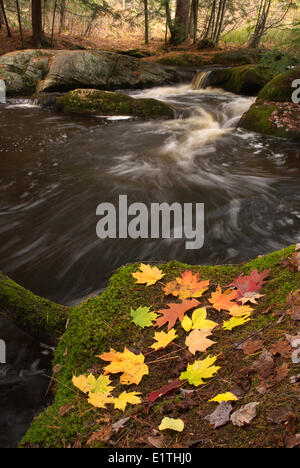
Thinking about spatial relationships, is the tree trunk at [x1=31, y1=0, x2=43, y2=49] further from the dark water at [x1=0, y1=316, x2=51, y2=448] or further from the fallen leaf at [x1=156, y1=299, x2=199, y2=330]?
the fallen leaf at [x1=156, y1=299, x2=199, y2=330]

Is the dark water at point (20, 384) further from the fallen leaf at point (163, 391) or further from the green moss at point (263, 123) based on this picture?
the green moss at point (263, 123)

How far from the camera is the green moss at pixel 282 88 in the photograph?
9.35m

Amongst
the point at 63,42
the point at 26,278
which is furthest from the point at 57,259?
the point at 63,42

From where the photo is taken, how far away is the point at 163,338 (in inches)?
84.4

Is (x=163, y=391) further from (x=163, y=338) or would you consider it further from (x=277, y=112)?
(x=277, y=112)

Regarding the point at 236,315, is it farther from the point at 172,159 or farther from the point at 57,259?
the point at 172,159

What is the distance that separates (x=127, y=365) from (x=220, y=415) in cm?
68

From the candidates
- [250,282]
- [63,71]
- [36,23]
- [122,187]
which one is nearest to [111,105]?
[63,71]

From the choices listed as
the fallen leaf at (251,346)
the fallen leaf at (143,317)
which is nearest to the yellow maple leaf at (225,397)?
the fallen leaf at (251,346)

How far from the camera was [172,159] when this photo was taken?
812 cm

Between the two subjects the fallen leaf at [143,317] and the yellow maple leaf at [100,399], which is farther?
the fallen leaf at [143,317]

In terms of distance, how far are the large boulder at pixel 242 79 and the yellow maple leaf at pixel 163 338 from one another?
1389cm

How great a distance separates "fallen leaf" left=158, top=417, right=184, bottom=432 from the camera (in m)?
1.53
